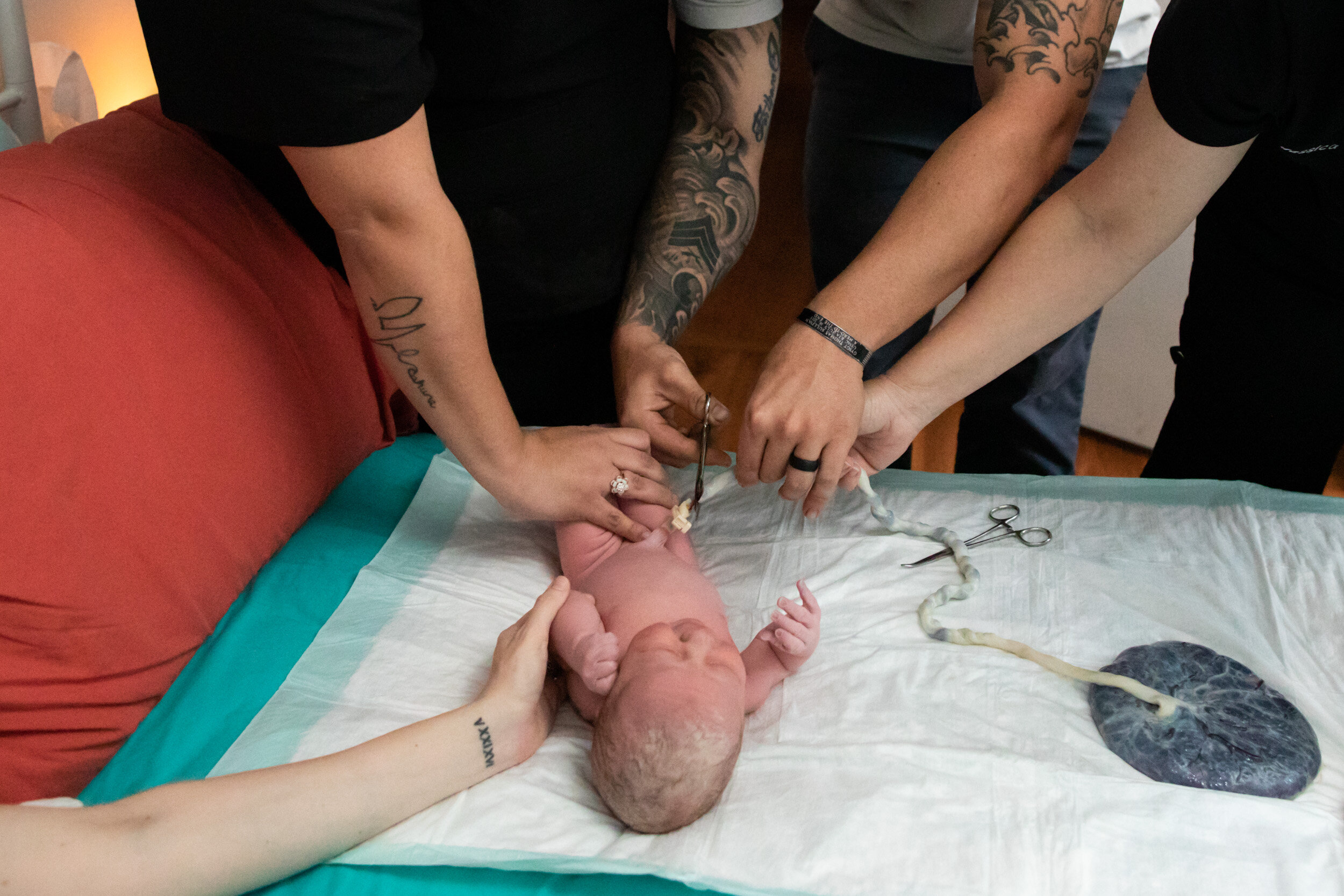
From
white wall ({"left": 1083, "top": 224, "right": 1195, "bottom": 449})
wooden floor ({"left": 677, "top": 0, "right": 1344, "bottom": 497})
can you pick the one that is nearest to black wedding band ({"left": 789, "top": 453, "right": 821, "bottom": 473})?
wooden floor ({"left": 677, "top": 0, "right": 1344, "bottom": 497})

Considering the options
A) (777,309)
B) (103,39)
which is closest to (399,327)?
(103,39)

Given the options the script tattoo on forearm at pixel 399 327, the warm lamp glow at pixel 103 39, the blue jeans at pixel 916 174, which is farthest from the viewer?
the warm lamp glow at pixel 103 39

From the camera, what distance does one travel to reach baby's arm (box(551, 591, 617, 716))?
109cm

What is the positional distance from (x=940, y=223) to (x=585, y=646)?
0.69 meters

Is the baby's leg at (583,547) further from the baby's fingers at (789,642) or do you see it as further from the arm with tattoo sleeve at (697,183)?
the baby's fingers at (789,642)

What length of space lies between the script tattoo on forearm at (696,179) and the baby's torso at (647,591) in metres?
0.36

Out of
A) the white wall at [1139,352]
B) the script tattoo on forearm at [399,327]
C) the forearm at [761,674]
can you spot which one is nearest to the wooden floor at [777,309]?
the white wall at [1139,352]

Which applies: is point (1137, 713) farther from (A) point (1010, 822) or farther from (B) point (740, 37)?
(B) point (740, 37)

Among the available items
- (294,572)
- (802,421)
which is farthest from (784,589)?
(294,572)

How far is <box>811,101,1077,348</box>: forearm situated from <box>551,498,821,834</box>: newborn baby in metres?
0.36

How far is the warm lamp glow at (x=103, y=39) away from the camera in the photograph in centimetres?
185

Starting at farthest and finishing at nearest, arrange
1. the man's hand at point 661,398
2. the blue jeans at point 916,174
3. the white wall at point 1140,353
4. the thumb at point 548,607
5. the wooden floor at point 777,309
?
the wooden floor at point 777,309, the white wall at point 1140,353, the blue jeans at point 916,174, the man's hand at point 661,398, the thumb at point 548,607

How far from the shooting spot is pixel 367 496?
1.46 meters

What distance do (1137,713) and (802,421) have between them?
497 millimetres
